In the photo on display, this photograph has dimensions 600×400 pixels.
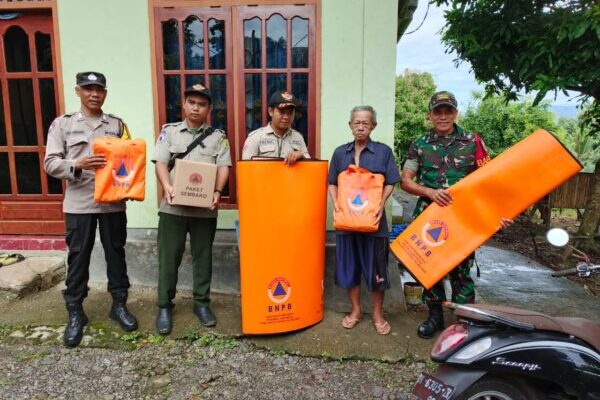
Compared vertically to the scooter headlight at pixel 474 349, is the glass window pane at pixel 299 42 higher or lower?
higher

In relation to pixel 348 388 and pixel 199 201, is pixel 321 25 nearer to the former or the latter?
pixel 199 201

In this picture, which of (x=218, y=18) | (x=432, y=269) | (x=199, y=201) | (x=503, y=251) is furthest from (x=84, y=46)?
(x=503, y=251)

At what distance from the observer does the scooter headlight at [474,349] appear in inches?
80.0

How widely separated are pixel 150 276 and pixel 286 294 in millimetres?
1610

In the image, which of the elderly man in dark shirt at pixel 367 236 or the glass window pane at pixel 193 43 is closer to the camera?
the elderly man in dark shirt at pixel 367 236

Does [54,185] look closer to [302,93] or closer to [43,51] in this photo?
[43,51]

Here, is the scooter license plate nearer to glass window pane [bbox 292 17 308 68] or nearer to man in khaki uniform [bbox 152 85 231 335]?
man in khaki uniform [bbox 152 85 231 335]

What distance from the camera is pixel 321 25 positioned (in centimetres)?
389

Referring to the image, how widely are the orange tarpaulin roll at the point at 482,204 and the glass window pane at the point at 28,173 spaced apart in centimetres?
365

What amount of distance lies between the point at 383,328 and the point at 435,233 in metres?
0.92

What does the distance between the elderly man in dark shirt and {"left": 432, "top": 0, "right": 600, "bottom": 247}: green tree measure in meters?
2.05

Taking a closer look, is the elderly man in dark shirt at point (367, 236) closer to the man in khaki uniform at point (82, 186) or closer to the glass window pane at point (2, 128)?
the man in khaki uniform at point (82, 186)

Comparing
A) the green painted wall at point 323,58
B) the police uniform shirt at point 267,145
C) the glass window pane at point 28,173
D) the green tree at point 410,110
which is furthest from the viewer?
the green tree at point 410,110

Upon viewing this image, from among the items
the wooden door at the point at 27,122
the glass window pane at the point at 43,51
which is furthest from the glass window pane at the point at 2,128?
the glass window pane at the point at 43,51
